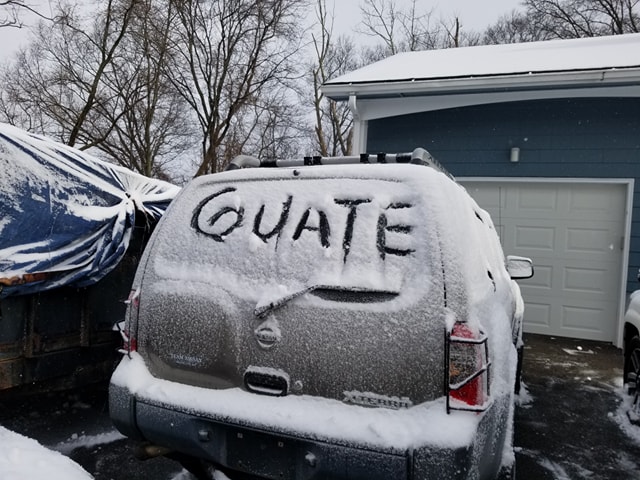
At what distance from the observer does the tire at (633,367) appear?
4.39 metres

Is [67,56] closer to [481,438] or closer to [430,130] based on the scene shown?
[430,130]

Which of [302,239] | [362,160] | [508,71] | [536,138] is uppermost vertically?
[508,71]

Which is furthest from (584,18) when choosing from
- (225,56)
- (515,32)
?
(225,56)

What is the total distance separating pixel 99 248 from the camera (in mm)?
4066

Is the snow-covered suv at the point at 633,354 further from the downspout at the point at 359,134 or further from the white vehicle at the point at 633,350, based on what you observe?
the downspout at the point at 359,134

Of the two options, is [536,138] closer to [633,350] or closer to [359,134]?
[359,134]

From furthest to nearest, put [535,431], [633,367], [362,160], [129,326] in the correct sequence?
[633,367], [535,431], [362,160], [129,326]

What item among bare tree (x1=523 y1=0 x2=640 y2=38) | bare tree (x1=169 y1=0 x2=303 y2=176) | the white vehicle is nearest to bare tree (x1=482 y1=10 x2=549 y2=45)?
bare tree (x1=523 y1=0 x2=640 y2=38)

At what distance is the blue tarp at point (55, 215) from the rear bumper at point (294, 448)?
1.72 metres

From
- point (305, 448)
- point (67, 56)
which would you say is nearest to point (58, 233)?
point (305, 448)

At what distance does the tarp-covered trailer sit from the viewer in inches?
137

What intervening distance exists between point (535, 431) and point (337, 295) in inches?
123

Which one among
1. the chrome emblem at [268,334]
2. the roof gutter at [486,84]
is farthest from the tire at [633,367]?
the roof gutter at [486,84]

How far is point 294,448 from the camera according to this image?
1.96 metres
